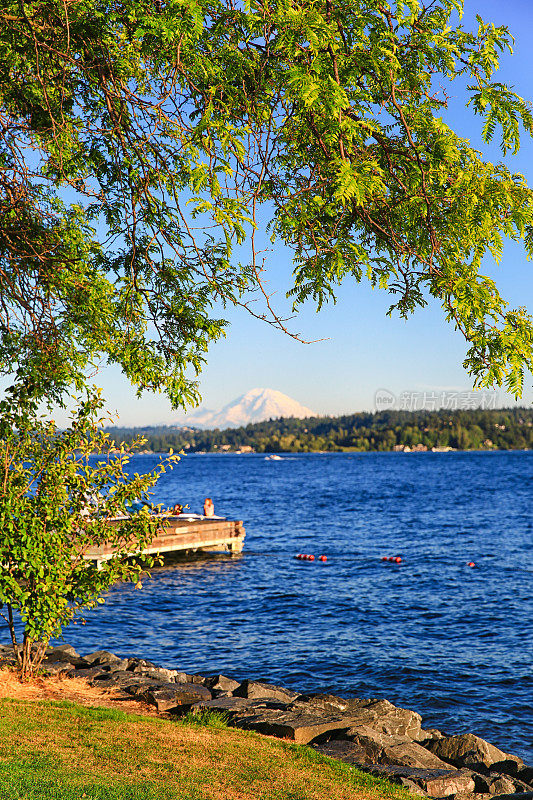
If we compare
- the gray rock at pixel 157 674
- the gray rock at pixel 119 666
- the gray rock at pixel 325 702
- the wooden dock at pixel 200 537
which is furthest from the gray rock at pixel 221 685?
the wooden dock at pixel 200 537

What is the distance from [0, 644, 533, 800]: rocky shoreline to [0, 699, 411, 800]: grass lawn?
73cm

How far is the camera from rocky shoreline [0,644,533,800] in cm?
916

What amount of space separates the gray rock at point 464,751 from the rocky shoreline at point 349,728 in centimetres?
2

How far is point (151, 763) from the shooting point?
7895mm

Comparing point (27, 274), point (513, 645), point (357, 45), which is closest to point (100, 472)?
point (27, 274)

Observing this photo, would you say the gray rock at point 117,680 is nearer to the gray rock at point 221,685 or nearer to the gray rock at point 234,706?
the gray rock at point 221,685

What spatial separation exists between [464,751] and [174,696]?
5.06 meters

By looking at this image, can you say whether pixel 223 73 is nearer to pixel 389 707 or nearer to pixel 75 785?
pixel 75 785

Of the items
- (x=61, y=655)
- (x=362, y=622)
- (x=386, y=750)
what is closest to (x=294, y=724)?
(x=386, y=750)

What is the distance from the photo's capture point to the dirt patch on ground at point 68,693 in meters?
10.7

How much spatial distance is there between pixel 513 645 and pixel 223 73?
1964 cm

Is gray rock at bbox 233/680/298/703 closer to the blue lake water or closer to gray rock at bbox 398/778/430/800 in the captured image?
the blue lake water

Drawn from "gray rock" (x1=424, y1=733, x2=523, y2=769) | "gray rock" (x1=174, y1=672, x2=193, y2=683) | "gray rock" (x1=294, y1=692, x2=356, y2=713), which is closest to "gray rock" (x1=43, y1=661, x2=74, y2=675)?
"gray rock" (x1=174, y1=672, x2=193, y2=683)

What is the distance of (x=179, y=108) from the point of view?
23.2ft
